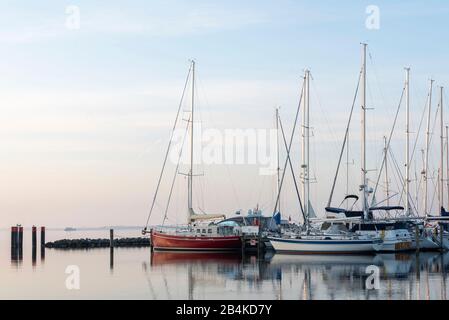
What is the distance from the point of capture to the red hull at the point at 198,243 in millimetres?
64250

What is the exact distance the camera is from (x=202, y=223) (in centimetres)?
6606

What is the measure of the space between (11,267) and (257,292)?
860 inches

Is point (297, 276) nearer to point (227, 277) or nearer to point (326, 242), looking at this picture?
point (227, 277)

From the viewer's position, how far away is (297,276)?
143 feet

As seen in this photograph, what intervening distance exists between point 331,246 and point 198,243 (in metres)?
10.4

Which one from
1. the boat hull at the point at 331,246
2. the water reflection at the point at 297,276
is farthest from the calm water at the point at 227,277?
the boat hull at the point at 331,246

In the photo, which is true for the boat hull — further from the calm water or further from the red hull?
the red hull

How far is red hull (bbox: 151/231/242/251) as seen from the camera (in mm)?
64250

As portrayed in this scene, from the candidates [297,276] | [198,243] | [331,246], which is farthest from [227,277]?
[198,243]

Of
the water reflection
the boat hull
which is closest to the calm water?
the water reflection

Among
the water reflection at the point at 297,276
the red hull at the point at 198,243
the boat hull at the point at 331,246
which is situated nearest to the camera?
the water reflection at the point at 297,276

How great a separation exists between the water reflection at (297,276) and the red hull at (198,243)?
215cm

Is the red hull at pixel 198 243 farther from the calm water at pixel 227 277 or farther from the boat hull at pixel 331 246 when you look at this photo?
the boat hull at pixel 331 246
